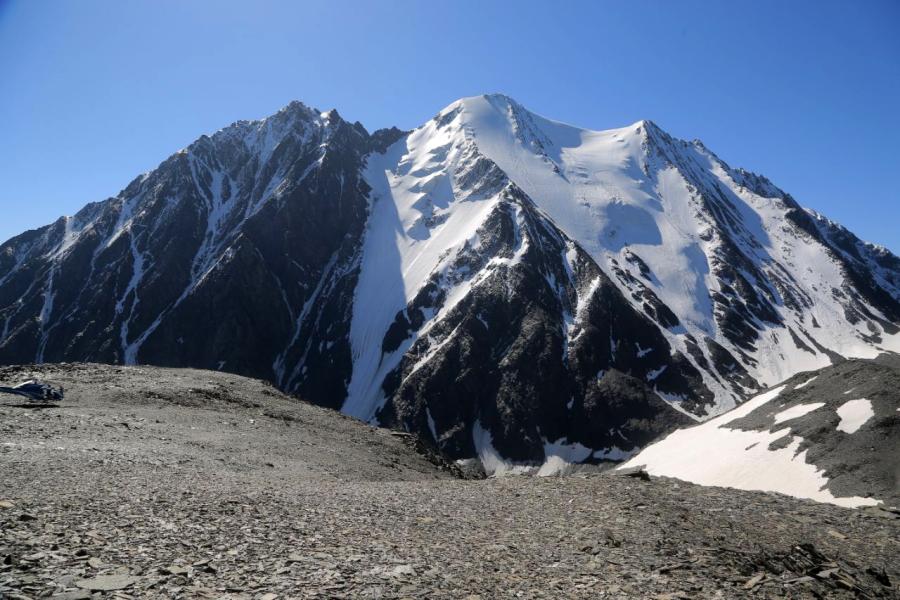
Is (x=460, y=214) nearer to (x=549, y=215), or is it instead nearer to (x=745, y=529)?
→ (x=549, y=215)

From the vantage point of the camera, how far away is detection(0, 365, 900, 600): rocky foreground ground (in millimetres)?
9789

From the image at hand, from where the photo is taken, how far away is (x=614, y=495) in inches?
668

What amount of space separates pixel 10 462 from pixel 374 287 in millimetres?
158782

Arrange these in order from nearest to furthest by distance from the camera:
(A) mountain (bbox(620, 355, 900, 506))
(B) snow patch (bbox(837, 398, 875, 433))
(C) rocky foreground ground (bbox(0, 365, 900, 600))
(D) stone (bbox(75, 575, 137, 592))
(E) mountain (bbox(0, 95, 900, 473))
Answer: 1. (D) stone (bbox(75, 575, 137, 592))
2. (C) rocky foreground ground (bbox(0, 365, 900, 600))
3. (A) mountain (bbox(620, 355, 900, 506))
4. (B) snow patch (bbox(837, 398, 875, 433))
5. (E) mountain (bbox(0, 95, 900, 473))

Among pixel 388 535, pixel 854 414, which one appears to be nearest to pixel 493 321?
pixel 854 414

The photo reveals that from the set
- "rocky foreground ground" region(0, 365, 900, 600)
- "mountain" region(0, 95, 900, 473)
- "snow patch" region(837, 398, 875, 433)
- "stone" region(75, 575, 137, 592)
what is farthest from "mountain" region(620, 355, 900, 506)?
"mountain" region(0, 95, 900, 473)

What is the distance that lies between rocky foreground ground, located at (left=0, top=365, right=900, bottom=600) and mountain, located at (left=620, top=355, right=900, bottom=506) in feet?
65.9

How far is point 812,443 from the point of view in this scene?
128ft

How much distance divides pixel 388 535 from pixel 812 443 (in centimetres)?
3798

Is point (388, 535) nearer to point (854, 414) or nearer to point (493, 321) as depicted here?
point (854, 414)

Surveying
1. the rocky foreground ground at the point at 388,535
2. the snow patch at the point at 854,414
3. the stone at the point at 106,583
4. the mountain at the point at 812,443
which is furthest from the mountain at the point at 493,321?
the stone at the point at 106,583

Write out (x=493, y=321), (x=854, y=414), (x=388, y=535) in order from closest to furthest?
(x=388, y=535), (x=854, y=414), (x=493, y=321)

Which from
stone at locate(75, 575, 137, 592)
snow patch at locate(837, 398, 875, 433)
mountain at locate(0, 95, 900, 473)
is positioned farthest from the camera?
mountain at locate(0, 95, 900, 473)

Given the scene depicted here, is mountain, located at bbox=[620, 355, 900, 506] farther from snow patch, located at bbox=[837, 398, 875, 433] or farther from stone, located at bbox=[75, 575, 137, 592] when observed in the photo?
stone, located at bbox=[75, 575, 137, 592]
